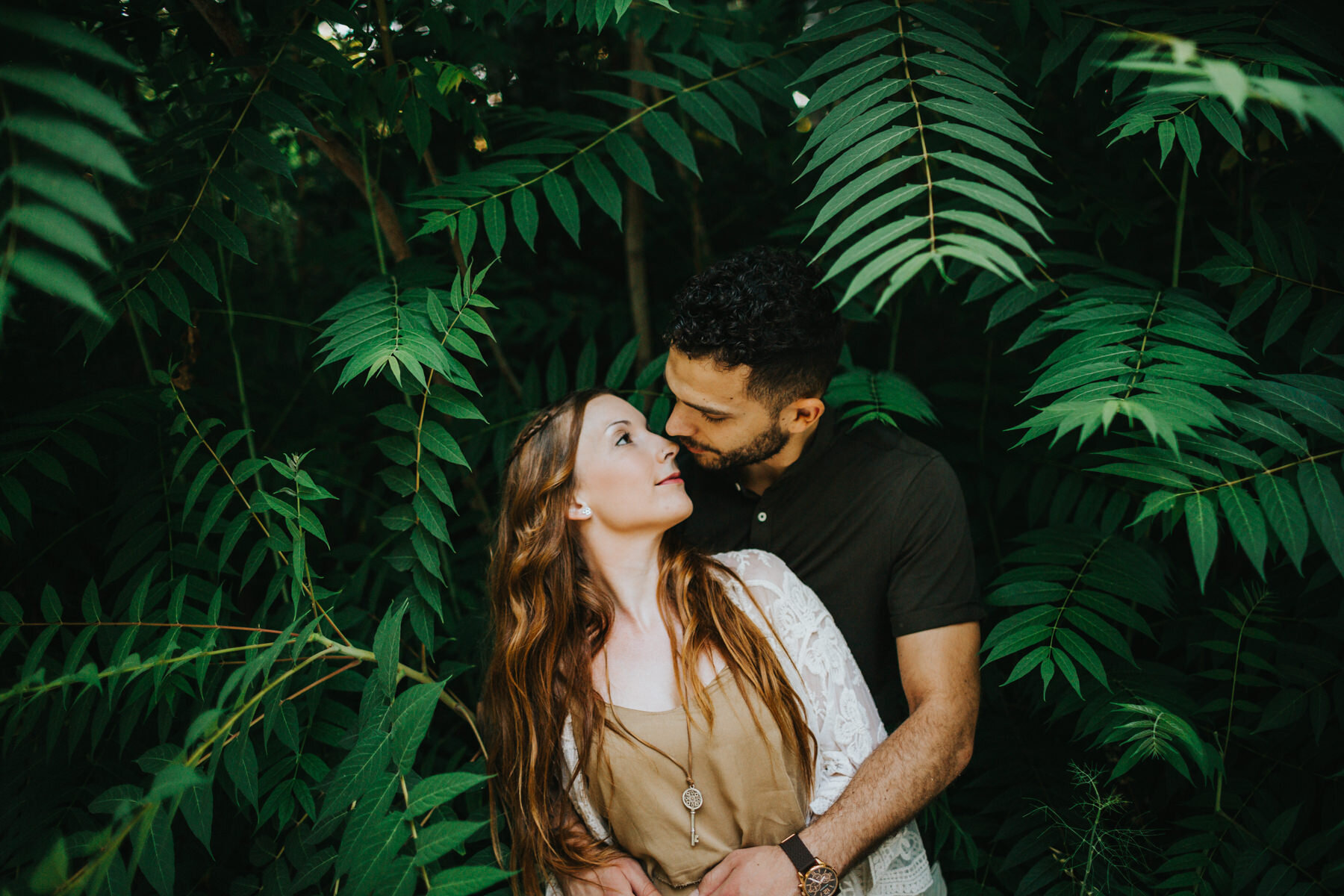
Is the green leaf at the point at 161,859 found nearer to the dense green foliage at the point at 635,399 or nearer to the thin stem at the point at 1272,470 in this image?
the dense green foliage at the point at 635,399

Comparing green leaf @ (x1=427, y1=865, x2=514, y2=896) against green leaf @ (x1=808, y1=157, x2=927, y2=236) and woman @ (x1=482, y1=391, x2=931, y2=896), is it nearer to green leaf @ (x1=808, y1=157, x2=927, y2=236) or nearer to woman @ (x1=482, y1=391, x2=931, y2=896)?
woman @ (x1=482, y1=391, x2=931, y2=896)

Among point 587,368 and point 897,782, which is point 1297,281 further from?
point 587,368

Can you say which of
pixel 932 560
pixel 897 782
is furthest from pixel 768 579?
pixel 897 782

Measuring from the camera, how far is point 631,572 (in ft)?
6.14

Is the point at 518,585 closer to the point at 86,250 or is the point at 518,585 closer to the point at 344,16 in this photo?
the point at 86,250

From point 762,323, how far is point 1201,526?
999 mm

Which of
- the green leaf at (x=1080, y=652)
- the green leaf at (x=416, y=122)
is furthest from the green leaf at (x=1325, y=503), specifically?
the green leaf at (x=416, y=122)

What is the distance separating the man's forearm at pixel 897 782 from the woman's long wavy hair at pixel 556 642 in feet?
0.34

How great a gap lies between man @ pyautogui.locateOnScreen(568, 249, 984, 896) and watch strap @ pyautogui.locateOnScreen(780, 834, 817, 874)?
11cm

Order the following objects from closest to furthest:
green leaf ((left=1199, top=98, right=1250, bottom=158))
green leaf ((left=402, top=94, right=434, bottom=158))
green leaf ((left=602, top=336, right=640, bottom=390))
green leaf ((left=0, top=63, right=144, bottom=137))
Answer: green leaf ((left=0, top=63, right=144, bottom=137)) → green leaf ((left=1199, top=98, right=1250, bottom=158)) → green leaf ((left=402, top=94, right=434, bottom=158)) → green leaf ((left=602, top=336, right=640, bottom=390))

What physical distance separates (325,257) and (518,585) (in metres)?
1.90

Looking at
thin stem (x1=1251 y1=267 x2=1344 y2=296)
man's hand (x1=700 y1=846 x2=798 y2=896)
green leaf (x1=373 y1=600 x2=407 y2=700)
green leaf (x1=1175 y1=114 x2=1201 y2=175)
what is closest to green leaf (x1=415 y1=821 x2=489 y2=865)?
green leaf (x1=373 y1=600 x2=407 y2=700)

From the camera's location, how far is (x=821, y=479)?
6.86ft

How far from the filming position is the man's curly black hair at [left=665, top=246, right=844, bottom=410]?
1930mm
